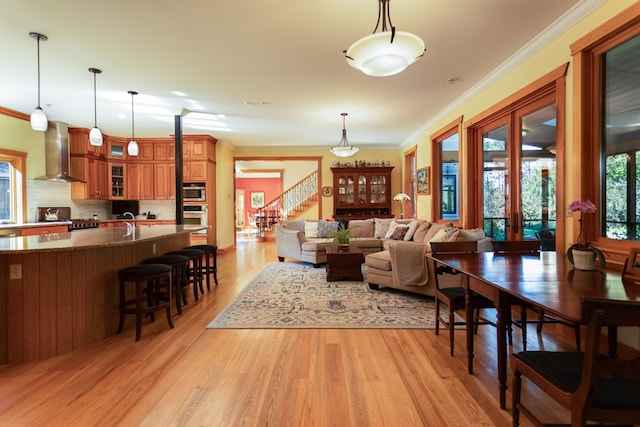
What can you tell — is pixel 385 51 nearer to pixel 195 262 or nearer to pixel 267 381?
pixel 267 381

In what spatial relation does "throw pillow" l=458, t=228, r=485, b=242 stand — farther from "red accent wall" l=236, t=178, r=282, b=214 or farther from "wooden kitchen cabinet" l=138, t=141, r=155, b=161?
"red accent wall" l=236, t=178, r=282, b=214

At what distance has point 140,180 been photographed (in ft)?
25.6

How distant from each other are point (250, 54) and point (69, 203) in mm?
6099

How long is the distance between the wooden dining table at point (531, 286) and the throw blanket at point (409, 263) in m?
1.25

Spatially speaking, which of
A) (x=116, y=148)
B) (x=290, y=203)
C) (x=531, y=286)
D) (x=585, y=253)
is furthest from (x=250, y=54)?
(x=290, y=203)

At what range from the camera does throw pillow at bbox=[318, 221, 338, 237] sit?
7.18m

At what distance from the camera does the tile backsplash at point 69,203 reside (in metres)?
6.27

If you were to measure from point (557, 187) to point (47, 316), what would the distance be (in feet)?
15.7

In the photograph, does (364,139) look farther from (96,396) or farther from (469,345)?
(96,396)

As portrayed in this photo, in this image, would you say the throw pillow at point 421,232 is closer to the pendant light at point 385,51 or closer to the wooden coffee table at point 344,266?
the wooden coffee table at point 344,266

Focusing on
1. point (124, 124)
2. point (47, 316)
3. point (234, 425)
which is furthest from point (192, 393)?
point (124, 124)

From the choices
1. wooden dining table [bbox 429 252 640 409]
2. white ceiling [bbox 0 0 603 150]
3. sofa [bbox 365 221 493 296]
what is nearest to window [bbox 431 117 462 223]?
white ceiling [bbox 0 0 603 150]

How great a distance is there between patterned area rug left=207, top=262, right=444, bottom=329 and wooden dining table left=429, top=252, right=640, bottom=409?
111 centimetres

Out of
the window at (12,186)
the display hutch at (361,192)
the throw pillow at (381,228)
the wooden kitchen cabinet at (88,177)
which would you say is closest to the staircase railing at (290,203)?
the display hutch at (361,192)
